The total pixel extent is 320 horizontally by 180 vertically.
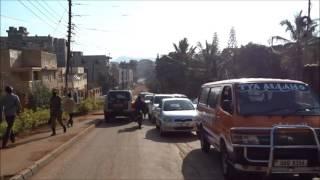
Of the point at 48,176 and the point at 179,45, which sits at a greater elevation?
the point at 179,45

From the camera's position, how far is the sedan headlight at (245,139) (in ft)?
33.0

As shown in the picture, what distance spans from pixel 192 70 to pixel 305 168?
Answer: 5376 cm

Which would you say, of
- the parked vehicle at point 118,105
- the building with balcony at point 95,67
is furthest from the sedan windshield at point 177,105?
the building with balcony at point 95,67

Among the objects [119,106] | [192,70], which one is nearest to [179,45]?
[192,70]

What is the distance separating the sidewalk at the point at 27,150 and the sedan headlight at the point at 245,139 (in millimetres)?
4900

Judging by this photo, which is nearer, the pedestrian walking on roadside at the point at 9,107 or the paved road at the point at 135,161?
the paved road at the point at 135,161

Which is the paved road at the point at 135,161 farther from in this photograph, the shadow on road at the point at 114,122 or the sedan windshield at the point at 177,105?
the shadow on road at the point at 114,122

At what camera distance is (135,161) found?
47.2ft

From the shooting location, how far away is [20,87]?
51875 mm

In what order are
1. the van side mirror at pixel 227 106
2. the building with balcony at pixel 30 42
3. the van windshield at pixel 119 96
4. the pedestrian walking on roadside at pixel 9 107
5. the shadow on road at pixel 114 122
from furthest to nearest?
the building with balcony at pixel 30 42 < the van windshield at pixel 119 96 < the shadow on road at pixel 114 122 < the pedestrian walking on roadside at pixel 9 107 < the van side mirror at pixel 227 106

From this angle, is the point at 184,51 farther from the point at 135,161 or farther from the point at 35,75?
the point at 135,161

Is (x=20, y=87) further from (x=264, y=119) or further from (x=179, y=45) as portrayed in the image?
(x=264, y=119)

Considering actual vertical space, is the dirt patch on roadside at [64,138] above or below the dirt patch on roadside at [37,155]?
below

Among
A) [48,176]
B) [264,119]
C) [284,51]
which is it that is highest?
[284,51]
